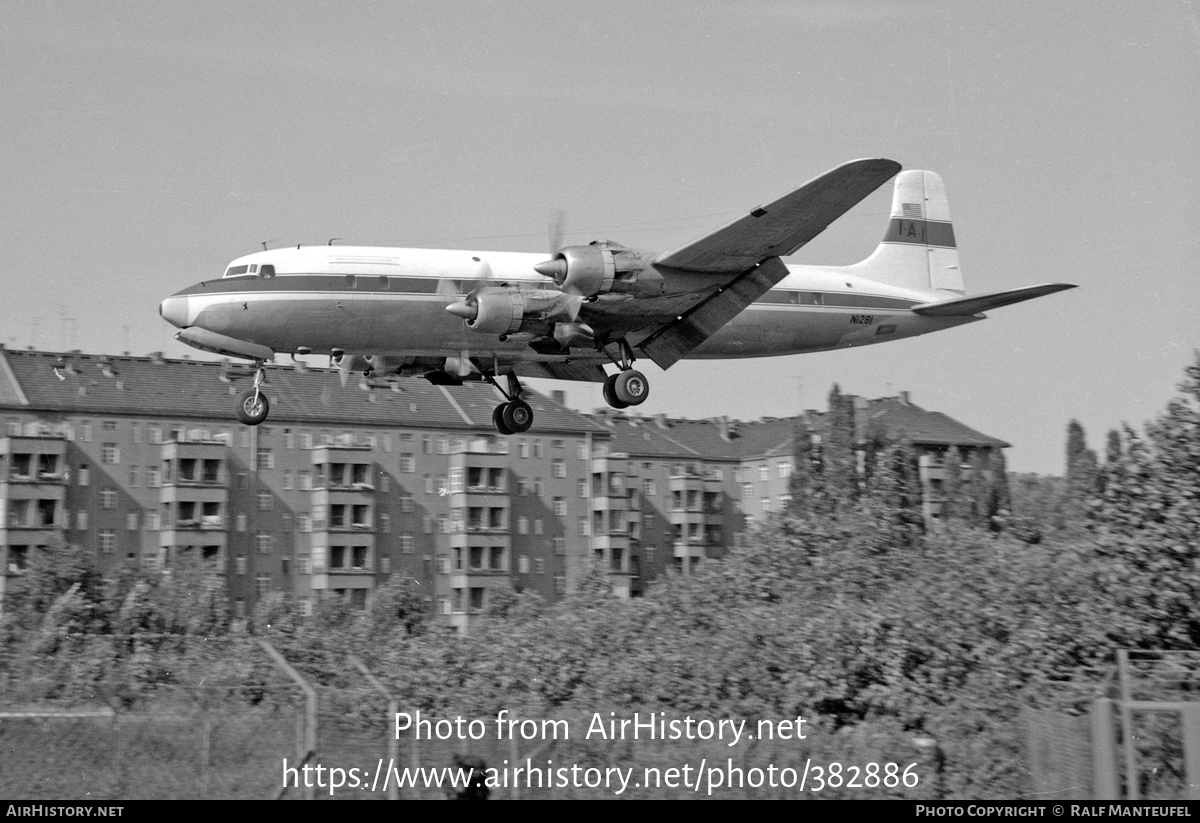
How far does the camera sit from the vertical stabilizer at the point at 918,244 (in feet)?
112

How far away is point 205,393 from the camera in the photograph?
6512cm

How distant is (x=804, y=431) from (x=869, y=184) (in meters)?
51.8

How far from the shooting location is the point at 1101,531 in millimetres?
24641

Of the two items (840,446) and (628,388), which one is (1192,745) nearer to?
(628,388)

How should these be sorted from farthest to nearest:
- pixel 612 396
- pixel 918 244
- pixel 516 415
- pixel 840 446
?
pixel 840 446
pixel 918 244
pixel 516 415
pixel 612 396

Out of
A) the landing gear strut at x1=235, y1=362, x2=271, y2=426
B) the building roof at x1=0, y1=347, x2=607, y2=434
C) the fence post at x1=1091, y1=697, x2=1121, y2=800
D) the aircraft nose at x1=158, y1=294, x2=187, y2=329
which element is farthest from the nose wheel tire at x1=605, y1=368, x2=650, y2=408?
the building roof at x1=0, y1=347, x2=607, y2=434

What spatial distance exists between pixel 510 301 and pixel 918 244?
14.6 m

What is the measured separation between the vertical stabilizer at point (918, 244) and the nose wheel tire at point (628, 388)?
7.95 m

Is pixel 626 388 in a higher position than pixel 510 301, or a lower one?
lower

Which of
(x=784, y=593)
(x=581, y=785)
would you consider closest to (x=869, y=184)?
(x=581, y=785)

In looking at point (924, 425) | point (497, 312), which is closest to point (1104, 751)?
point (497, 312)

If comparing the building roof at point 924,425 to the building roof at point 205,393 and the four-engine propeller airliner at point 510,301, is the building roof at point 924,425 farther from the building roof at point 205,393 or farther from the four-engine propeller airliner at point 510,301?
the four-engine propeller airliner at point 510,301

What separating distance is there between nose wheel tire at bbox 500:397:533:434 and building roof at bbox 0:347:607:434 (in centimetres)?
2961

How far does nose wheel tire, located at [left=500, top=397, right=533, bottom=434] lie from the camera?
30141 millimetres
